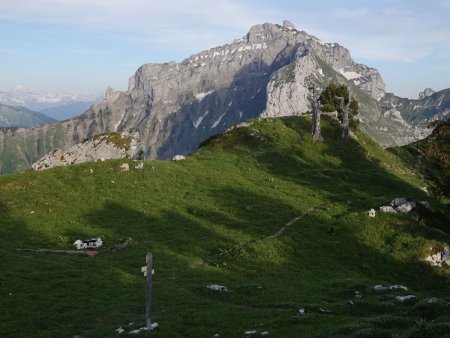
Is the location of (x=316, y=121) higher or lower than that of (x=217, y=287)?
higher

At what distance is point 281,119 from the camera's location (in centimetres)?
8531

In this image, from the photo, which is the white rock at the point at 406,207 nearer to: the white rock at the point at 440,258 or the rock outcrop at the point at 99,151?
the white rock at the point at 440,258

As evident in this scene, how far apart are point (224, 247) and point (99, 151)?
49212 millimetres

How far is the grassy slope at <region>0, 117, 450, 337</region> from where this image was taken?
25.1 metres

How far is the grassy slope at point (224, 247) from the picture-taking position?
82.3 ft

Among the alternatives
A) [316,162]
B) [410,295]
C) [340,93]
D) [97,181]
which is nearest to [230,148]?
[316,162]

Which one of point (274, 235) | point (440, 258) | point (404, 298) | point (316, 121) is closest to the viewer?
point (404, 298)

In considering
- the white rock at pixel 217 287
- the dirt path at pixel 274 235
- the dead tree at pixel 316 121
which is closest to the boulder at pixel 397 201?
the dirt path at pixel 274 235

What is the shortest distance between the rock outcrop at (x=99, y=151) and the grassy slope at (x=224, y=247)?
19961mm

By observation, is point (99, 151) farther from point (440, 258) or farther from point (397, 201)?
point (440, 258)

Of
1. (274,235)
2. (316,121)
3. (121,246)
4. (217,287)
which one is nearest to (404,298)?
(217,287)

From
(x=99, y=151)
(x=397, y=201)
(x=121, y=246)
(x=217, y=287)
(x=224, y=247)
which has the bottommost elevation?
(x=217, y=287)

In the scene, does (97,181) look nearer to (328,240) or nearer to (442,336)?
(328,240)

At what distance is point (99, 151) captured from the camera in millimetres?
82625
